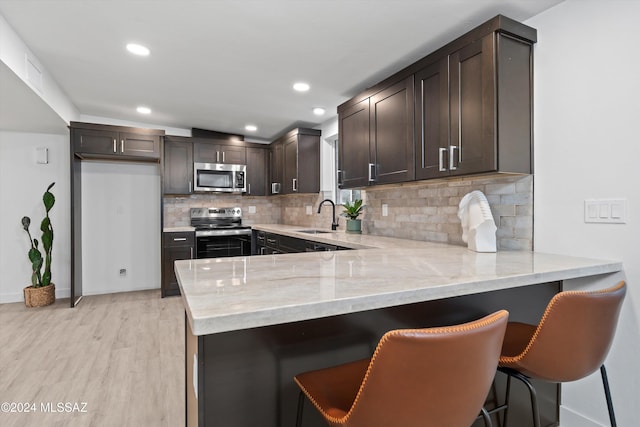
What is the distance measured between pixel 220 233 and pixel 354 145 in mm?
2467

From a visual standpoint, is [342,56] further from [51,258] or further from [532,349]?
[51,258]

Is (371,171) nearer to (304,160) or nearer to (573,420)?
(304,160)

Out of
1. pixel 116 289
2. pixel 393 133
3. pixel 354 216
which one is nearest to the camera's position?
pixel 393 133

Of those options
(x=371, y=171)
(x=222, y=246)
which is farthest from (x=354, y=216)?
(x=222, y=246)

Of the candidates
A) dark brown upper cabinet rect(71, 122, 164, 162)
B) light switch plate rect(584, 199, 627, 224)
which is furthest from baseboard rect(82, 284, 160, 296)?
light switch plate rect(584, 199, 627, 224)

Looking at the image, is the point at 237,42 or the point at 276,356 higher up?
the point at 237,42

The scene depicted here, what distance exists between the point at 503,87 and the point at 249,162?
155 inches

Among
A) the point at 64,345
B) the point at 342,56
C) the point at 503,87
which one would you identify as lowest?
the point at 64,345

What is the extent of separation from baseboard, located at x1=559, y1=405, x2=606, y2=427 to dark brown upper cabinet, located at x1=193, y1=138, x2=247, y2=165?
179 inches

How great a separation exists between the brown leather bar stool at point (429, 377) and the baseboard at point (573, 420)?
1.45 metres

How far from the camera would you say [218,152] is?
4973 mm

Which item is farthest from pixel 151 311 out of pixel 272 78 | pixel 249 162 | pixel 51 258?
pixel 272 78

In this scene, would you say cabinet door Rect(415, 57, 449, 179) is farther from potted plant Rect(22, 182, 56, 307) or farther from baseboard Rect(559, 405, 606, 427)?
potted plant Rect(22, 182, 56, 307)

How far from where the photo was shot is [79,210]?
432 cm
